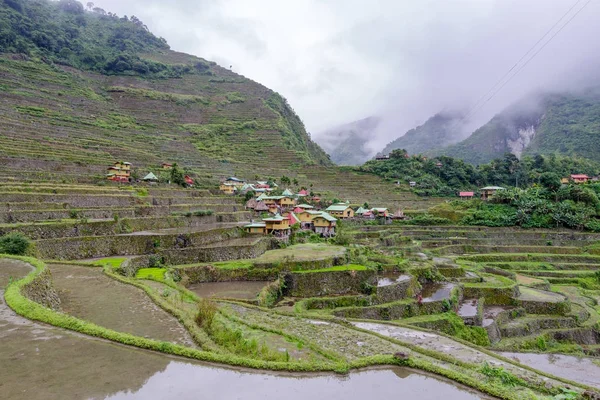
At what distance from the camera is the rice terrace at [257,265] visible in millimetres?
6391

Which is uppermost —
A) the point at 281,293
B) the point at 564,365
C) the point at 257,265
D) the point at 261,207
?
the point at 261,207

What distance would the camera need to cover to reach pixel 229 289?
17.1 metres

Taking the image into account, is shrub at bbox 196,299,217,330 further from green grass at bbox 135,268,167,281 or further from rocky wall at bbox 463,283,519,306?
rocky wall at bbox 463,283,519,306

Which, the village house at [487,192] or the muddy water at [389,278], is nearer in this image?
the muddy water at [389,278]

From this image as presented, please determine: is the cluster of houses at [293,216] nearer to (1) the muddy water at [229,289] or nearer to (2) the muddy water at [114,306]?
(1) the muddy water at [229,289]

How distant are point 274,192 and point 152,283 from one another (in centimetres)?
3011

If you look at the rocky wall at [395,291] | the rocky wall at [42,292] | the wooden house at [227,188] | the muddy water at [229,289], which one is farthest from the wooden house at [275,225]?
the rocky wall at [42,292]

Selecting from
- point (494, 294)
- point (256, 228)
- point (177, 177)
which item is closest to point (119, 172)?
point (177, 177)

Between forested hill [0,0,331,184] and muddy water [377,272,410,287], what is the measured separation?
900 inches

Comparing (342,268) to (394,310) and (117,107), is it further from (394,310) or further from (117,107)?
(117,107)

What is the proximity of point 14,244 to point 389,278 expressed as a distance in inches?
690

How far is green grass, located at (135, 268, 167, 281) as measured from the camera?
14.9 metres

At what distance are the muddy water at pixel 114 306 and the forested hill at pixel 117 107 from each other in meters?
17.4

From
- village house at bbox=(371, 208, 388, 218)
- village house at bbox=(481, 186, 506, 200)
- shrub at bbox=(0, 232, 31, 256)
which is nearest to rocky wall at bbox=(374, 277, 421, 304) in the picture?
shrub at bbox=(0, 232, 31, 256)
